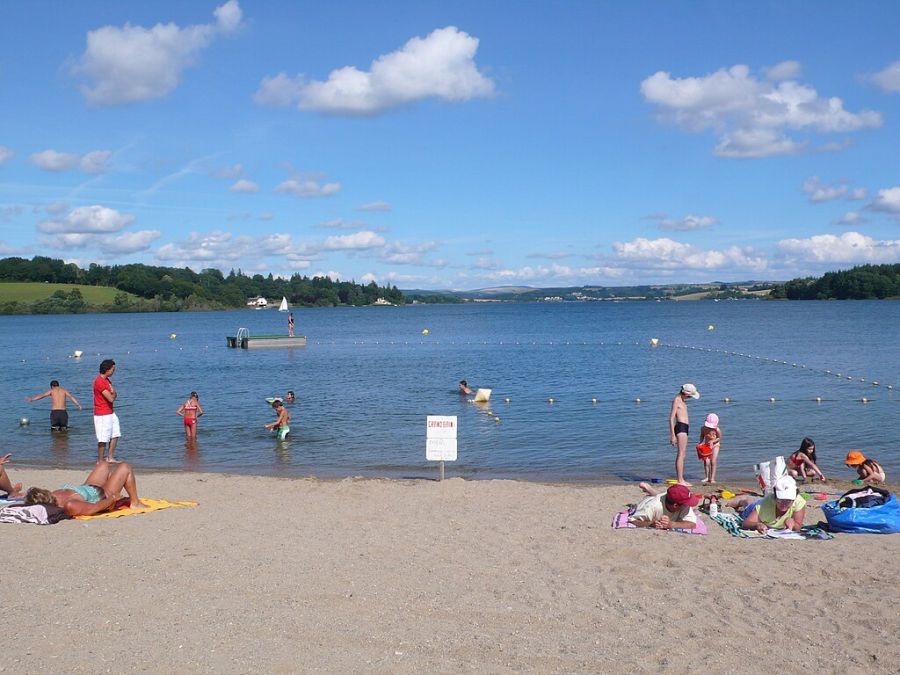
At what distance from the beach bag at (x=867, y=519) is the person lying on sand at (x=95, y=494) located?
8.94 meters

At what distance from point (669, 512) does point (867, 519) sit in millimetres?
2304

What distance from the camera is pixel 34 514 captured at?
10.1 m

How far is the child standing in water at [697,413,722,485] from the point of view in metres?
13.4

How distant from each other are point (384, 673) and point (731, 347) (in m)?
49.6

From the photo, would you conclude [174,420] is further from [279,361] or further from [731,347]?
[731,347]

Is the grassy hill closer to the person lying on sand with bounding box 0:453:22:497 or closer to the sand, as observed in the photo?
the person lying on sand with bounding box 0:453:22:497

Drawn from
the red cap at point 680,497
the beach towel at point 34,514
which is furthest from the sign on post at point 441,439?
the beach towel at point 34,514

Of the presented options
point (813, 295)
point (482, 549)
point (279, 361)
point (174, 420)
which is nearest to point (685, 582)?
point (482, 549)

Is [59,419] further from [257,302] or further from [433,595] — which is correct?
[257,302]

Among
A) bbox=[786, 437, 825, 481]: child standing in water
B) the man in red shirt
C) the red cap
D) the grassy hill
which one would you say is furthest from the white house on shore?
the red cap

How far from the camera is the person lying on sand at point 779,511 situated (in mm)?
9805

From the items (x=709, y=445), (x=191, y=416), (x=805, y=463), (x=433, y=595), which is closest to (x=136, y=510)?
(x=433, y=595)

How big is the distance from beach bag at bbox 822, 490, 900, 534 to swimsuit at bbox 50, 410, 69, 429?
1802 centimetres

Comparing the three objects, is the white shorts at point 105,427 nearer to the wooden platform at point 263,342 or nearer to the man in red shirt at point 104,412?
the man in red shirt at point 104,412
